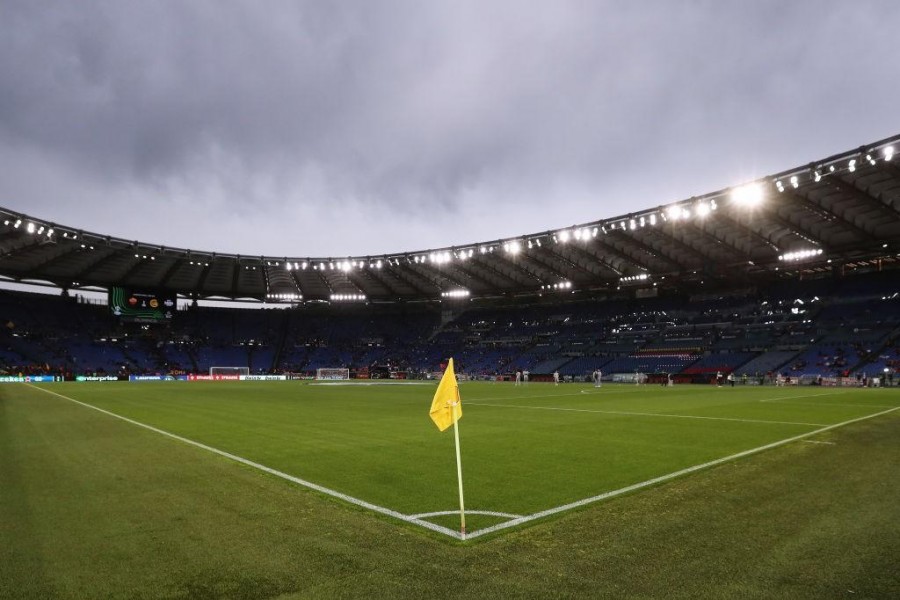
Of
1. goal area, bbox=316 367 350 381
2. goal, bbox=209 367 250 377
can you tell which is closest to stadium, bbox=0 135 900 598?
goal, bbox=209 367 250 377

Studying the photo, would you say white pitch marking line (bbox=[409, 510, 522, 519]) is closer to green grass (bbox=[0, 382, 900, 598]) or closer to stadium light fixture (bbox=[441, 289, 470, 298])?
green grass (bbox=[0, 382, 900, 598])

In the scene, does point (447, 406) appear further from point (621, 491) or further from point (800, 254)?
point (800, 254)

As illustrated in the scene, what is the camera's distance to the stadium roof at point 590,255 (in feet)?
133

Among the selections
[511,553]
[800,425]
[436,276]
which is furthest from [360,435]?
[436,276]

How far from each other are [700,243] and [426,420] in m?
47.0

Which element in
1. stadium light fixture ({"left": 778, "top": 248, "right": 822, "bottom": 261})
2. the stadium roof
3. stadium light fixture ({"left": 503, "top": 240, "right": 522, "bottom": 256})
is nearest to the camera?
the stadium roof

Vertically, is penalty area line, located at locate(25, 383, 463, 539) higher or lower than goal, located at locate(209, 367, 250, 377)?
lower

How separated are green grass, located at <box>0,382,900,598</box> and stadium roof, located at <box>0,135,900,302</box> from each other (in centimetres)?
3336

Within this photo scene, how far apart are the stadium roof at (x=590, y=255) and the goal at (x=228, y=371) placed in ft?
42.6

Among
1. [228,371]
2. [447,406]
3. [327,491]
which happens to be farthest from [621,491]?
[228,371]

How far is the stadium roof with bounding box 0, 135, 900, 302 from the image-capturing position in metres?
40.5

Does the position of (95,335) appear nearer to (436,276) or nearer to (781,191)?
(436,276)

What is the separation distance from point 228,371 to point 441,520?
263 ft

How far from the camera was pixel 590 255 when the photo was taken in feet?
204
